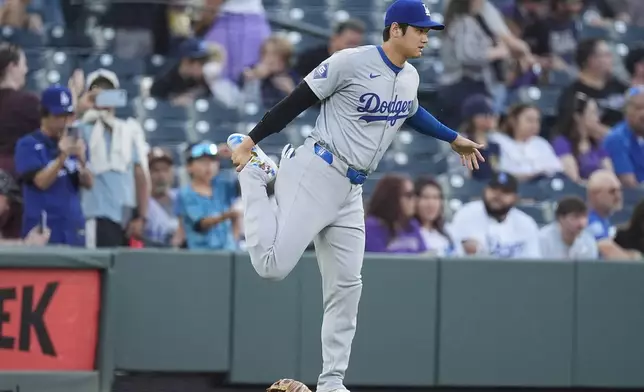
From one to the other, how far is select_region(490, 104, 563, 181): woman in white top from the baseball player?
4213mm

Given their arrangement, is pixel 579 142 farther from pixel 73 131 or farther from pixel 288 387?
pixel 288 387

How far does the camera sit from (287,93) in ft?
34.5

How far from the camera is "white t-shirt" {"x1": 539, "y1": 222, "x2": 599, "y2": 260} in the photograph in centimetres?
854

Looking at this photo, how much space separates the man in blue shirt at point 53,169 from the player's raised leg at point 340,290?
93.5 inches

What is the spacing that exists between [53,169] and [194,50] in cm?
288

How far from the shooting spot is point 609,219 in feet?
32.9

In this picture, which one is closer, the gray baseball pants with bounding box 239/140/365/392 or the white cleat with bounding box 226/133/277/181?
the gray baseball pants with bounding box 239/140/365/392

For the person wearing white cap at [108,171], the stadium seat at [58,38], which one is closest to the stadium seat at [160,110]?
the stadium seat at [58,38]

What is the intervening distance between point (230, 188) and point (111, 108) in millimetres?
948

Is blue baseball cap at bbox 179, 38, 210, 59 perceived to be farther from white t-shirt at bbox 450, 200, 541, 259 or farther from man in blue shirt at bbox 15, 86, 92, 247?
white t-shirt at bbox 450, 200, 541, 259

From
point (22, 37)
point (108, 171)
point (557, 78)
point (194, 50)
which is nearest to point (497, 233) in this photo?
point (108, 171)

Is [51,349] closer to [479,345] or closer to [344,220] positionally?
[344,220]

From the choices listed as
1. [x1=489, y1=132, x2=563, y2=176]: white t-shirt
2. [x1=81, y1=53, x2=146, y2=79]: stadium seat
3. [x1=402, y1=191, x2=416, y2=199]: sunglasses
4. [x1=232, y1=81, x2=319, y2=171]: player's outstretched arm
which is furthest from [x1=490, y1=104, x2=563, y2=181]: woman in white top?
[x1=232, y1=81, x2=319, y2=171]: player's outstretched arm

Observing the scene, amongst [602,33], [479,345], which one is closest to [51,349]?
[479,345]
